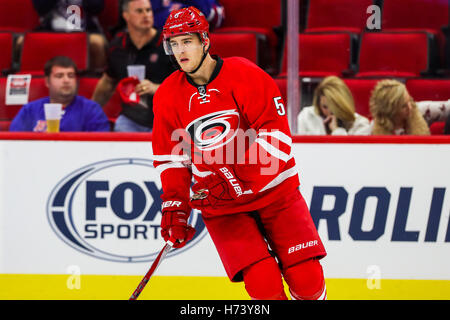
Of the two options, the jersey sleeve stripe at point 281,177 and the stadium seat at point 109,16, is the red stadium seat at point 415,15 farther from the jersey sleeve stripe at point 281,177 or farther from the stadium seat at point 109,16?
the stadium seat at point 109,16

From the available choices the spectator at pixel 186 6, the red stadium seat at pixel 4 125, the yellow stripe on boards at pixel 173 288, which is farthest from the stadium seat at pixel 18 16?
the yellow stripe on boards at pixel 173 288

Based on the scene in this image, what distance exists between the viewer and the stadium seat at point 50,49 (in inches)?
163

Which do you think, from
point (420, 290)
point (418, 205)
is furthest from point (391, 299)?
point (418, 205)

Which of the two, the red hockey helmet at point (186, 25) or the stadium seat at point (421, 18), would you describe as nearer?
the red hockey helmet at point (186, 25)

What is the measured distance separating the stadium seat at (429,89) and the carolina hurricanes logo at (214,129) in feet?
4.00

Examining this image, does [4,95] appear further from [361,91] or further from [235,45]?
[361,91]

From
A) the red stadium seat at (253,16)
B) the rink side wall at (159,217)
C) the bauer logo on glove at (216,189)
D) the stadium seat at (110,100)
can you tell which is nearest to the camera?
the bauer logo on glove at (216,189)

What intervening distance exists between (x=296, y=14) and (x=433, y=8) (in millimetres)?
776

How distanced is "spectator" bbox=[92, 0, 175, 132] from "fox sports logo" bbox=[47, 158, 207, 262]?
0.81 ft

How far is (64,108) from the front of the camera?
398 centimetres

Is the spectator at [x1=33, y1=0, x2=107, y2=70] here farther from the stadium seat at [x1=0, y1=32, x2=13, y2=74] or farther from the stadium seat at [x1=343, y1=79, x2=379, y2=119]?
the stadium seat at [x1=343, y1=79, x2=379, y2=119]

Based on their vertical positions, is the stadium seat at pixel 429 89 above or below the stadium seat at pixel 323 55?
below

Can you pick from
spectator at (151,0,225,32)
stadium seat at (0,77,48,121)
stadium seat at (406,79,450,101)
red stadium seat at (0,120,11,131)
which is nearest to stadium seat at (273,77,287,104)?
spectator at (151,0,225,32)

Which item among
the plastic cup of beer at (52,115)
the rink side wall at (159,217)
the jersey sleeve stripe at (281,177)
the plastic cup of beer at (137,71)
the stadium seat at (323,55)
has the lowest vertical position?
the rink side wall at (159,217)
